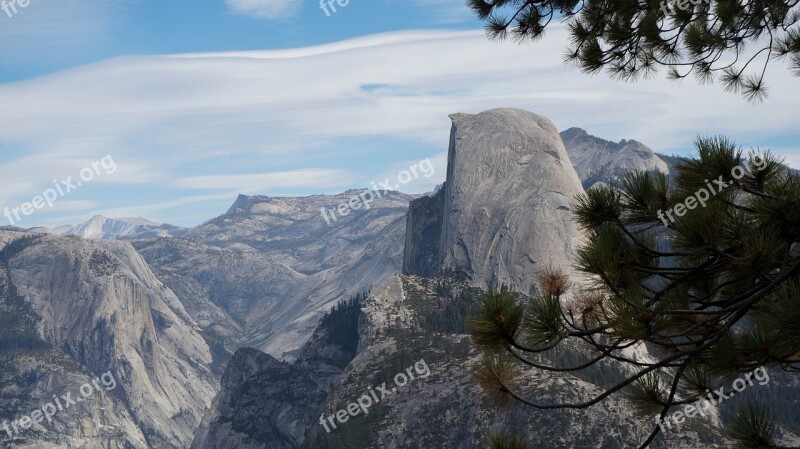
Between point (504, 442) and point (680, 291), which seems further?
point (680, 291)

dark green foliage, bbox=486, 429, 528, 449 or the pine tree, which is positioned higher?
the pine tree

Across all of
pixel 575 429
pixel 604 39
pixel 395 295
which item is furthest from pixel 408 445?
pixel 604 39

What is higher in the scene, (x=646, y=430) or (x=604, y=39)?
(x=604, y=39)

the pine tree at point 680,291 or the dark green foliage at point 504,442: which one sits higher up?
the pine tree at point 680,291

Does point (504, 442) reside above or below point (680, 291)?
below

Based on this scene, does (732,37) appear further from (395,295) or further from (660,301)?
(395,295)

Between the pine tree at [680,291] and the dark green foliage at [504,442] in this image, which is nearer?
the pine tree at [680,291]

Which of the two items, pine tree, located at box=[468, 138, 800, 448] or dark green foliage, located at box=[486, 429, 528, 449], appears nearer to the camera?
pine tree, located at box=[468, 138, 800, 448]

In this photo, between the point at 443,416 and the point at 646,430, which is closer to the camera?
the point at 646,430
